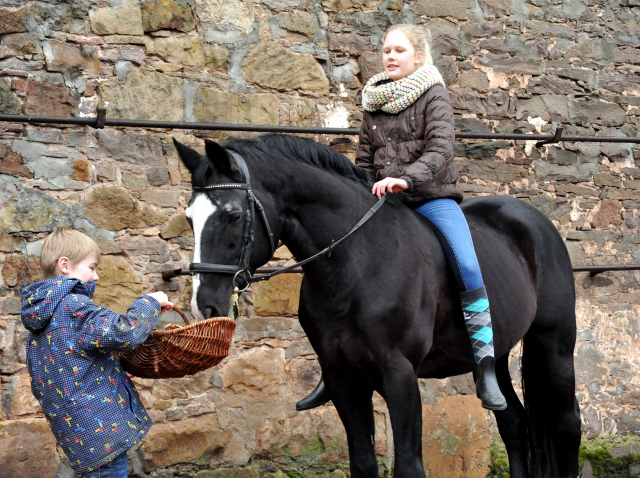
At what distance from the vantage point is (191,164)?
9.50 ft

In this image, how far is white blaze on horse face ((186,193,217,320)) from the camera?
265 cm

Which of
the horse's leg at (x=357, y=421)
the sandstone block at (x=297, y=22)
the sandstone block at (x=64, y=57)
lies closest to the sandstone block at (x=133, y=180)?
the sandstone block at (x=64, y=57)

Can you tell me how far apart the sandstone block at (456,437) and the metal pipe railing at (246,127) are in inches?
81.2

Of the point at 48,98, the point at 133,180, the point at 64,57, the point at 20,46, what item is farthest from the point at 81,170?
the point at 20,46

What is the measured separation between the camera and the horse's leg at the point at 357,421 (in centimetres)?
315

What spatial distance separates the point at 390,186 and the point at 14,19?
9.01 feet

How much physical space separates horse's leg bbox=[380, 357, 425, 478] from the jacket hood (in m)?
1.35

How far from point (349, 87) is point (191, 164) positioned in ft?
8.45

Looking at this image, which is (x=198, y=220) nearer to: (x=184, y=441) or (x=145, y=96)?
(x=145, y=96)

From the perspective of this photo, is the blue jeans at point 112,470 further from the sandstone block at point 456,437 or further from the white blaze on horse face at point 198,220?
the sandstone block at point 456,437

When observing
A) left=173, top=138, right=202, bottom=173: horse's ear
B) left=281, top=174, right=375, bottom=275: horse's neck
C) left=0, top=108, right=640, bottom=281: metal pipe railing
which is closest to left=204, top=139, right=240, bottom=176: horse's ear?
left=173, top=138, right=202, bottom=173: horse's ear

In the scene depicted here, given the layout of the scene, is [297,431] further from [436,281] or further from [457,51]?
[457,51]

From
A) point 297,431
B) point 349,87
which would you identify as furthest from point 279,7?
point 297,431

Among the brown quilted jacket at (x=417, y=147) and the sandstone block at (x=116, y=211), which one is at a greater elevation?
the brown quilted jacket at (x=417, y=147)
